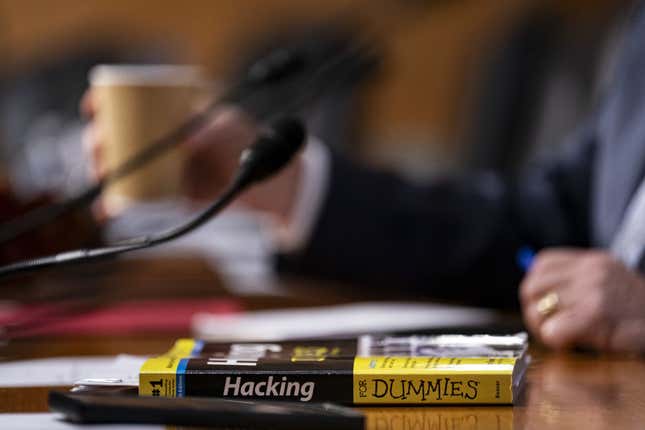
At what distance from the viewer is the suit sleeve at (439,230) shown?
3.54 feet

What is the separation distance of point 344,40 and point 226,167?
1.98 metres

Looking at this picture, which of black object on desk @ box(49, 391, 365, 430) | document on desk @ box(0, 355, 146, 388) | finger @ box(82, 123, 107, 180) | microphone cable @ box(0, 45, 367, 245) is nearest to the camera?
black object on desk @ box(49, 391, 365, 430)

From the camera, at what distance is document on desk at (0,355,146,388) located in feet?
1.75

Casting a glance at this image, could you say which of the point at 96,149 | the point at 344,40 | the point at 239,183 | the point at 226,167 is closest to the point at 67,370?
the point at 239,183

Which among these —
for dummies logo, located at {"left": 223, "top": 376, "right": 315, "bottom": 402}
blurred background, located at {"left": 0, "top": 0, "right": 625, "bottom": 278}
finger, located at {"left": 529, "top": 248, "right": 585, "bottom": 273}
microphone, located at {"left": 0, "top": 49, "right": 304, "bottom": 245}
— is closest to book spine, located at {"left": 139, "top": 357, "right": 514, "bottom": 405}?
for dummies logo, located at {"left": 223, "top": 376, "right": 315, "bottom": 402}

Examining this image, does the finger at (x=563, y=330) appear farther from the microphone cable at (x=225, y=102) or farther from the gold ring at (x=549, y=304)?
the microphone cable at (x=225, y=102)

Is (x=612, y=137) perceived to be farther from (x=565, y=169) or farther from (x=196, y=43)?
(x=196, y=43)

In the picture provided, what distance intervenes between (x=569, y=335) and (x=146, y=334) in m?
0.31

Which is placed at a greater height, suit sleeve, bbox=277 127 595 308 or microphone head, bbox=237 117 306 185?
suit sleeve, bbox=277 127 595 308

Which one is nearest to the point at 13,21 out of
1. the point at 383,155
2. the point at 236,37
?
the point at 236,37

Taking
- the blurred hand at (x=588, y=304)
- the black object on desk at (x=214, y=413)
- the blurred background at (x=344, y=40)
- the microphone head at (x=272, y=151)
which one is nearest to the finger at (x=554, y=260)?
the blurred hand at (x=588, y=304)

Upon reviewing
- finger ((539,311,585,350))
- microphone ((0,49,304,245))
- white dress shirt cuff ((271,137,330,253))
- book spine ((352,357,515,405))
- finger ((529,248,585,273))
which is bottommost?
book spine ((352,357,515,405))

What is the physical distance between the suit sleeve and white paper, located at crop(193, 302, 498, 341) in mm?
88

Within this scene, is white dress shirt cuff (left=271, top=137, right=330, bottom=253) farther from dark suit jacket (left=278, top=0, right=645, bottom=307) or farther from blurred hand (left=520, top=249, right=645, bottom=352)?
blurred hand (left=520, top=249, right=645, bottom=352)
